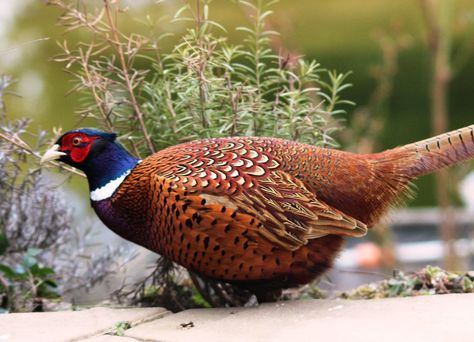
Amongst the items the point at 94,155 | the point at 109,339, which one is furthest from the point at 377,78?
the point at 109,339

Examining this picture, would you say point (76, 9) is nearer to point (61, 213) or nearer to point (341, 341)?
point (61, 213)

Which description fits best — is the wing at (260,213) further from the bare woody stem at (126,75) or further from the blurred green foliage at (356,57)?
the blurred green foliage at (356,57)

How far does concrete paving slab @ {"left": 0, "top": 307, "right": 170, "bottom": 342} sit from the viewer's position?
3.20 meters

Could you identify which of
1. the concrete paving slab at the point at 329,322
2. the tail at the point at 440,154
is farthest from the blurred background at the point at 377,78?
the tail at the point at 440,154

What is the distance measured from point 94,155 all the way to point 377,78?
8148 millimetres

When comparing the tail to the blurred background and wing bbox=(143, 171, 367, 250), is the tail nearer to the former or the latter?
wing bbox=(143, 171, 367, 250)

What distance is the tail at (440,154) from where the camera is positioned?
3666 mm

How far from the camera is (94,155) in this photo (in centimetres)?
360

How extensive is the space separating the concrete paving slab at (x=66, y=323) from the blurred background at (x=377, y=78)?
6.36ft

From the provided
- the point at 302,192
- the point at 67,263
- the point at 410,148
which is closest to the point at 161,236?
the point at 302,192

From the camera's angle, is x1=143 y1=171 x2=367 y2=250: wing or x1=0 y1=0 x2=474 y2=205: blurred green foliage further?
x1=0 y1=0 x2=474 y2=205: blurred green foliage

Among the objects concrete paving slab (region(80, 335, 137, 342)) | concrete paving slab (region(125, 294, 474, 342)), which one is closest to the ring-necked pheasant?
concrete paving slab (region(125, 294, 474, 342))

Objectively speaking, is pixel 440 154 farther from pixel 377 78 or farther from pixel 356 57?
pixel 356 57

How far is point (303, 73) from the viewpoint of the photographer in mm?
4117
